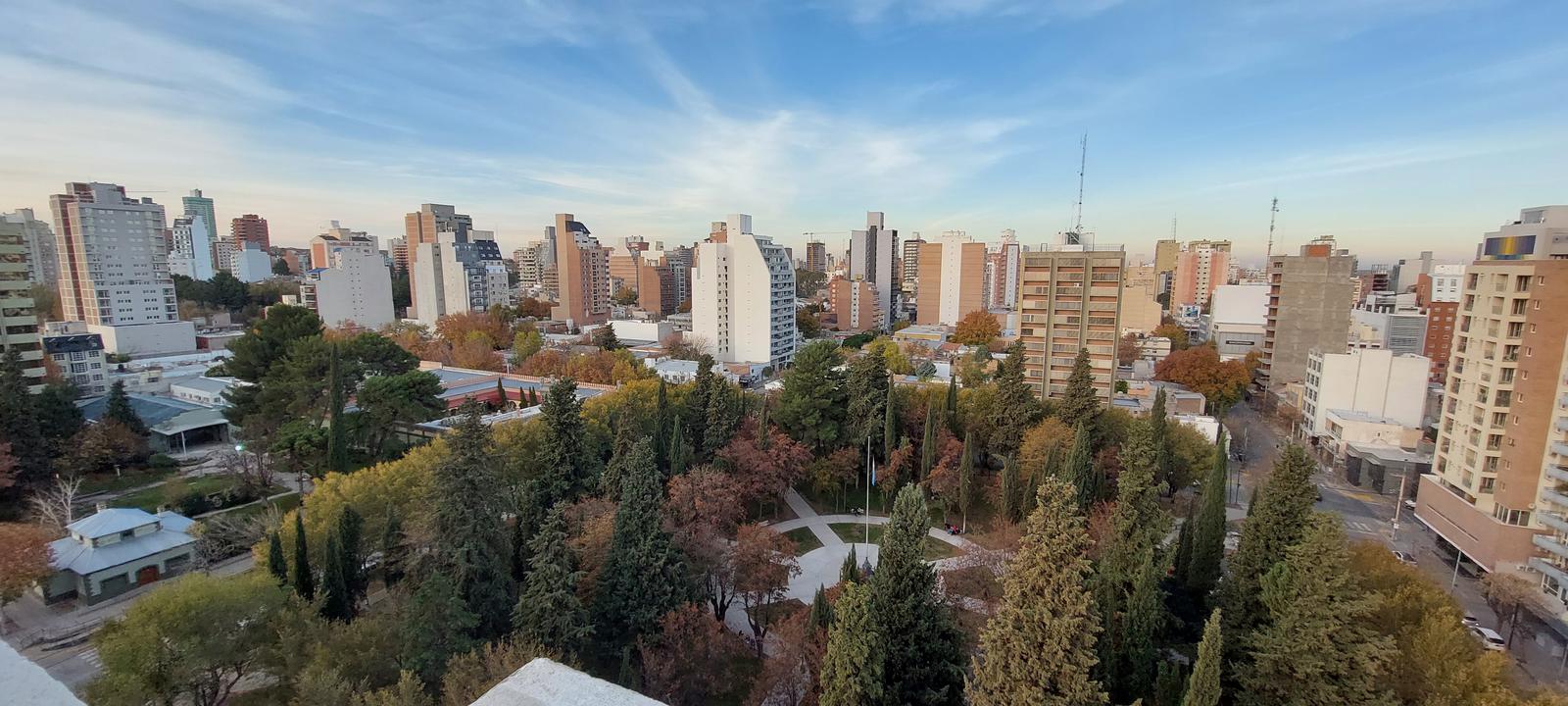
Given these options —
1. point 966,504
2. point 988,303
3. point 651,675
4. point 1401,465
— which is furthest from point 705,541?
point 988,303

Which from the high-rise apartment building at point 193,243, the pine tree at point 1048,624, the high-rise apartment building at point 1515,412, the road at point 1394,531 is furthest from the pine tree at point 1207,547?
the high-rise apartment building at point 193,243

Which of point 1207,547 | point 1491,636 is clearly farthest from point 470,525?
point 1491,636

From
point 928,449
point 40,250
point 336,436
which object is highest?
point 40,250

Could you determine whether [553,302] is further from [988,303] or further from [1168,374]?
[1168,374]

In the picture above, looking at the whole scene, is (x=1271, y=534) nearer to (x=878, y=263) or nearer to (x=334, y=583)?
(x=334, y=583)

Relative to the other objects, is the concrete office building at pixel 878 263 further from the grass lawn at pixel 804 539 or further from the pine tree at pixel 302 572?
the pine tree at pixel 302 572

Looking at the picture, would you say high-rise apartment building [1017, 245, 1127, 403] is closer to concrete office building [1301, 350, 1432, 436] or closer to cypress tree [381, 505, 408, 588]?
concrete office building [1301, 350, 1432, 436]

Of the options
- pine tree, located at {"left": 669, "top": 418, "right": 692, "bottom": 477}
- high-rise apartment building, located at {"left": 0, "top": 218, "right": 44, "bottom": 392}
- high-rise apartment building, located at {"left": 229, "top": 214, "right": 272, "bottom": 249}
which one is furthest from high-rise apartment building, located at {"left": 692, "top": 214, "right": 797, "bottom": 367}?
high-rise apartment building, located at {"left": 229, "top": 214, "right": 272, "bottom": 249}

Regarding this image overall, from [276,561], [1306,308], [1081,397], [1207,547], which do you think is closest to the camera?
[276,561]
